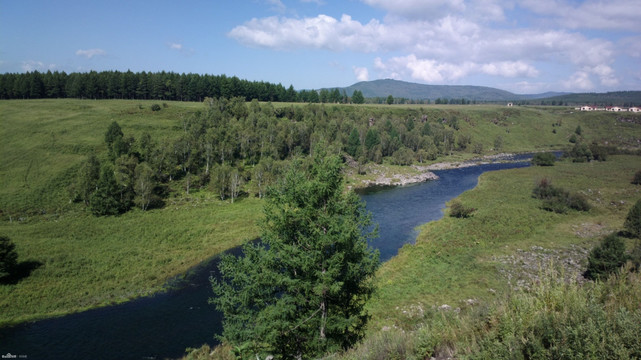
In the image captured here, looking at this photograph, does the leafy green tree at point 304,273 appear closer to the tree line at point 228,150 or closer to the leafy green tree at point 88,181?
the tree line at point 228,150

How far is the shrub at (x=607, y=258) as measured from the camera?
26.5 meters

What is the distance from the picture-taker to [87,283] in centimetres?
3034

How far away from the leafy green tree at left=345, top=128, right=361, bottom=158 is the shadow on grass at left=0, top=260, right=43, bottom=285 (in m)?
72.9

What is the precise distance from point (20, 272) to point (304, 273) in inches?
1285

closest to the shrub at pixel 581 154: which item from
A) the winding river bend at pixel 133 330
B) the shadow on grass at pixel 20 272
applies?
the winding river bend at pixel 133 330

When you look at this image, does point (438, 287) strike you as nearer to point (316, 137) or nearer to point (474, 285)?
point (474, 285)

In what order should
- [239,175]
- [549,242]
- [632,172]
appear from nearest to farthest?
[549,242] < [239,175] < [632,172]

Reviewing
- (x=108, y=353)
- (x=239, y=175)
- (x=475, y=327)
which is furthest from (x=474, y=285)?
(x=239, y=175)

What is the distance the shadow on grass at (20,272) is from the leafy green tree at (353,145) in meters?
72.9

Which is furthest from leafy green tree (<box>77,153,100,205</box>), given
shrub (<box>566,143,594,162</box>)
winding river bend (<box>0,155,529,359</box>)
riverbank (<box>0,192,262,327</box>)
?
shrub (<box>566,143,594,162</box>)

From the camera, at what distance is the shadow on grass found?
2889cm

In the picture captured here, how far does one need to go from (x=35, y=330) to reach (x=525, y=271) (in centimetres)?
4249

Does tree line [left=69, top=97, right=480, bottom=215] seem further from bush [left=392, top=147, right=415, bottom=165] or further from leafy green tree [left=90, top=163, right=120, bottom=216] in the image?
leafy green tree [left=90, top=163, right=120, bottom=216]

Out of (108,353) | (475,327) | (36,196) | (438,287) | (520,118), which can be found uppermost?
(520,118)
